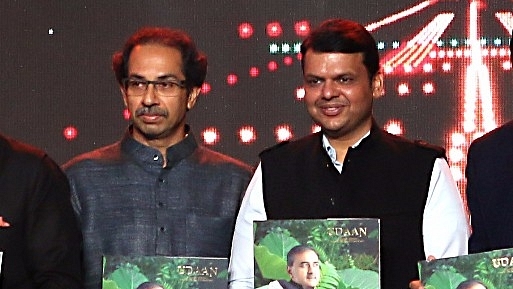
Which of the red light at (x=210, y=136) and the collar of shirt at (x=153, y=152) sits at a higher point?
the red light at (x=210, y=136)

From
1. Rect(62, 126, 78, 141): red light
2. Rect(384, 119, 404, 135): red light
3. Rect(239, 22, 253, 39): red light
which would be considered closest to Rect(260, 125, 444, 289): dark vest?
Rect(384, 119, 404, 135): red light

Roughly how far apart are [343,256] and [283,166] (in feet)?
1.52

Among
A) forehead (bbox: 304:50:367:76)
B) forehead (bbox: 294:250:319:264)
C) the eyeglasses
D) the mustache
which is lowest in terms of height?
forehead (bbox: 294:250:319:264)

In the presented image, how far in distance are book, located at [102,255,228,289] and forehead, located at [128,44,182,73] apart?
1.85ft

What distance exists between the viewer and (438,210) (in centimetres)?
282

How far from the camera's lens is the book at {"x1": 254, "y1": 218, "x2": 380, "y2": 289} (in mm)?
2588

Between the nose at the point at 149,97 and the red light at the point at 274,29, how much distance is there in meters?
0.95

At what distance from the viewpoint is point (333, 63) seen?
286 centimetres

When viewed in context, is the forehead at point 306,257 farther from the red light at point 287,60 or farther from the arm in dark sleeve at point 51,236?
the red light at point 287,60

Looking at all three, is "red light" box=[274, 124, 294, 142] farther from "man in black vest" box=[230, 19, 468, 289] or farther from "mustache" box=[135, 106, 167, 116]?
"mustache" box=[135, 106, 167, 116]

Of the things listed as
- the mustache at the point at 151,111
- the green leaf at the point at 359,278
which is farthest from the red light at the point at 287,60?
the green leaf at the point at 359,278

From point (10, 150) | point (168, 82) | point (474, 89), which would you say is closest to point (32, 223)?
point (10, 150)

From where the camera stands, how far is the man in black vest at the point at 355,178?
9.26 feet

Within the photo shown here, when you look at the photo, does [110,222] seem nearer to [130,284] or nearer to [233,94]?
[130,284]
